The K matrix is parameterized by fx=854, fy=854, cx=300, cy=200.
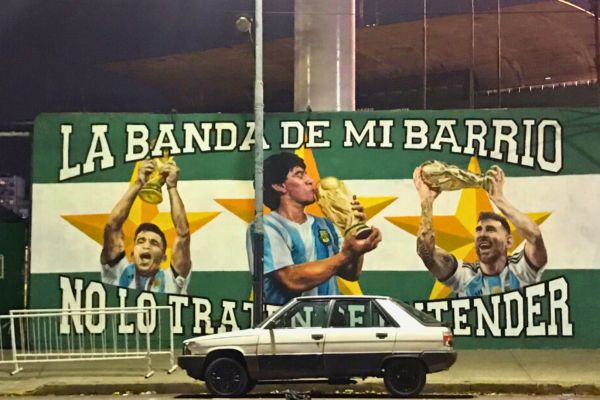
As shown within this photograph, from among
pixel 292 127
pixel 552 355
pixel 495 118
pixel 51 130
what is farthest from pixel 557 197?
pixel 51 130

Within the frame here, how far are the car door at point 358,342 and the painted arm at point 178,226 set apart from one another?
5197 mm

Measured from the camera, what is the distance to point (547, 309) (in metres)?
15.5

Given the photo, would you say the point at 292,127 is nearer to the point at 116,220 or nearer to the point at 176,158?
the point at 176,158

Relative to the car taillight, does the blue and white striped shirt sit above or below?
above

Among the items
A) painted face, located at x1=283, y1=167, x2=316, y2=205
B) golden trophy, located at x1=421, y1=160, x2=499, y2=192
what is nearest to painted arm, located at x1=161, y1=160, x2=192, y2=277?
painted face, located at x1=283, y1=167, x2=316, y2=205

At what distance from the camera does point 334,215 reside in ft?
52.0

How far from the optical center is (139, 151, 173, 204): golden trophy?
16203mm

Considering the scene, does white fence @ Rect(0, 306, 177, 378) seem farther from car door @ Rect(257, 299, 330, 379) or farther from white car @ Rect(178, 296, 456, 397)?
car door @ Rect(257, 299, 330, 379)

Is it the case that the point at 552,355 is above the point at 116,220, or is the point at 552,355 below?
below

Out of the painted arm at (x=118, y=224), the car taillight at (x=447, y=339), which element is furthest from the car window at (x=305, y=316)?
the painted arm at (x=118, y=224)

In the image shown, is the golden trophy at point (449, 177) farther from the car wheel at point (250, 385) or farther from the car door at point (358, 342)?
the car wheel at point (250, 385)

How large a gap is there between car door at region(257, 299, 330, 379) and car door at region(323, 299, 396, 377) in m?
0.13

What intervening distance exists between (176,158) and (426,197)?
188 inches

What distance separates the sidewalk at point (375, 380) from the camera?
1202cm
